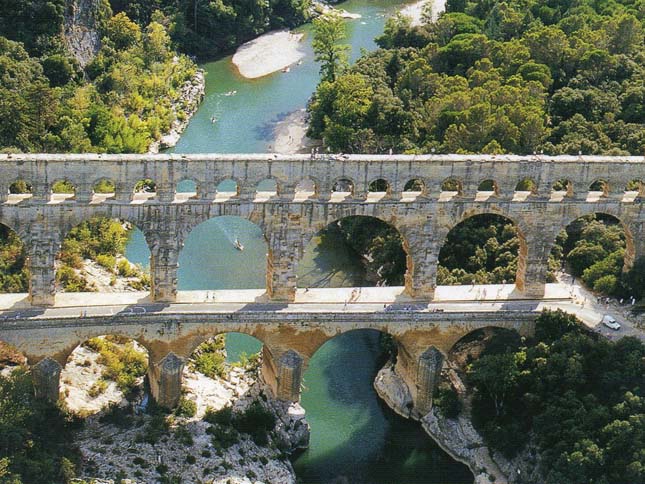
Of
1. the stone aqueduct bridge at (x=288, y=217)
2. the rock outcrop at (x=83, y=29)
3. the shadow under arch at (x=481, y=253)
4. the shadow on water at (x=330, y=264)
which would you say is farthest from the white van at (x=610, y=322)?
the rock outcrop at (x=83, y=29)

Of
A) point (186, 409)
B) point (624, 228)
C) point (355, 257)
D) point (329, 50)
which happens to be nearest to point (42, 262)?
point (186, 409)

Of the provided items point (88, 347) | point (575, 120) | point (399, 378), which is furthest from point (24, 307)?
point (575, 120)

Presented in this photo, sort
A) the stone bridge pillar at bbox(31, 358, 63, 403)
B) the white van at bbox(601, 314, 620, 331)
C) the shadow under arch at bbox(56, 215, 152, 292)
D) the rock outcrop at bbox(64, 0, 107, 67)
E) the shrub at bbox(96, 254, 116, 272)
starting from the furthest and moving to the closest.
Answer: the rock outcrop at bbox(64, 0, 107, 67), the shrub at bbox(96, 254, 116, 272), the shadow under arch at bbox(56, 215, 152, 292), the white van at bbox(601, 314, 620, 331), the stone bridge pillar at bbox(31, 358, 63, 403)

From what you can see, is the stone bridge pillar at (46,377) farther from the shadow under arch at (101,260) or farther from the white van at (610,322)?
the white van at (610,322)

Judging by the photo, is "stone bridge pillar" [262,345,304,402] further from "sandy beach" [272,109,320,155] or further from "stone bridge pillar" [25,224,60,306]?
"sandy beach" [272,109,320,155]

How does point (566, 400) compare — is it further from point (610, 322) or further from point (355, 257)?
point (355, 257)

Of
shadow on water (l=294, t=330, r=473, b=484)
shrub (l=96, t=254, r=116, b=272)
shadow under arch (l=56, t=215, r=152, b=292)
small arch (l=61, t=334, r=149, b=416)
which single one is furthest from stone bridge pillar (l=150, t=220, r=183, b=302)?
shrub (l=96, t=254, r=116, b=272)

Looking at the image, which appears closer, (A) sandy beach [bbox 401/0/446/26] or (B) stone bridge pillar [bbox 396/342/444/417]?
(B) stone bridge pillar [bbox 396/342/444/417]
